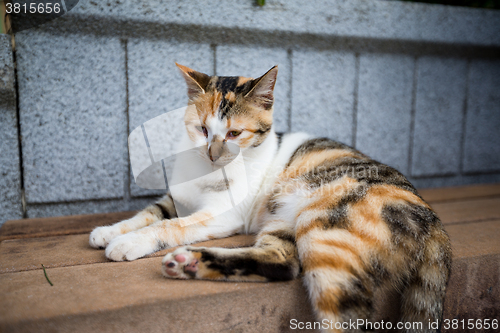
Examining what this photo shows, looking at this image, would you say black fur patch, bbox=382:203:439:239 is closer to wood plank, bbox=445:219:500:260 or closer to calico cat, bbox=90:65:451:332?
calico cat, bbox=90:65:451:332

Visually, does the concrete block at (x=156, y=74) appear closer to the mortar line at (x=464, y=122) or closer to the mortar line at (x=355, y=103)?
the mortar line at (x=355, y=103)

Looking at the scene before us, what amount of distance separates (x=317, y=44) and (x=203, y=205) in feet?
4.86

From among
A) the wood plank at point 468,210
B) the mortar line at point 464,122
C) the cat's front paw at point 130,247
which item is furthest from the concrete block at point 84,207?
the mortar line at point 464,122

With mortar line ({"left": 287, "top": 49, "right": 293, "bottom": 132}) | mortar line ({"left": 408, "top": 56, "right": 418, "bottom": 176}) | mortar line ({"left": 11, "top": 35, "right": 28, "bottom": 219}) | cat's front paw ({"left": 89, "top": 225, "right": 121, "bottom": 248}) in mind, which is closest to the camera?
cat's front paw ({"left": 89, "top": 225, "right": 121, "bottom": 248})

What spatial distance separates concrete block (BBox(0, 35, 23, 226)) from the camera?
1659 millimetres

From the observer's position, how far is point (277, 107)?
2.25m

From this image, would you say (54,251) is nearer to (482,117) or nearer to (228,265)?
(228,265)

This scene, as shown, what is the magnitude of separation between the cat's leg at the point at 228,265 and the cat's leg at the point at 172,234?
209mm

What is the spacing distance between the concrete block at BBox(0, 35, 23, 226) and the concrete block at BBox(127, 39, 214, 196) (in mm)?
603

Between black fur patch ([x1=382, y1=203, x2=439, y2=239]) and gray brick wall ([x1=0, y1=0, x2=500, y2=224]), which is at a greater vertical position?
gray brick wall ([x1=0, y1=0, x2=500, y2=224])

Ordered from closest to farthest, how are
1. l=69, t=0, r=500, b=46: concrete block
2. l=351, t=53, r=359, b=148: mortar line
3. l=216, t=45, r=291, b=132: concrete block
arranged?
l=69, t=0, r=500, b=46: concrete block < l=216, t=45, r=291, b=132: concrete block < l=351, t=53, r=359, b=148: mortar line

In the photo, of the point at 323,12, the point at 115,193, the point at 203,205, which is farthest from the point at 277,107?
the point at 115,193

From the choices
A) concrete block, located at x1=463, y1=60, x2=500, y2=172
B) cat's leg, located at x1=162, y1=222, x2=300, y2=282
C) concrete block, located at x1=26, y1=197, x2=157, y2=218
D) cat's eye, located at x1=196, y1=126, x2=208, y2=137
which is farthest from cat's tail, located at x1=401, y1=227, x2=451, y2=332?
concrete block, located at x1=463, y1=60, x2=500, y2=172

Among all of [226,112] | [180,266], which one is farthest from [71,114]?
[180,266]
